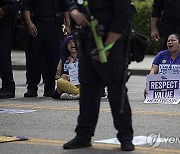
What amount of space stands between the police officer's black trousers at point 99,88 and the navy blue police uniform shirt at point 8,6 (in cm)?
427

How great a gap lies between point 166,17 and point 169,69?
2.57ft

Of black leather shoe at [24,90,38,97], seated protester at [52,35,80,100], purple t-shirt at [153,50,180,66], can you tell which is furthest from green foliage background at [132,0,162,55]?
purple t-shirt at [153,50,180,66]

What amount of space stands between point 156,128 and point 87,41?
170 cm

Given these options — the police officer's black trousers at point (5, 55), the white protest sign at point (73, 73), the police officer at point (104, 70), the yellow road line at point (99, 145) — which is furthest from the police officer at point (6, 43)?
the police officer at point (104, 70)

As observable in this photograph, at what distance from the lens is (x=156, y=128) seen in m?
7.91

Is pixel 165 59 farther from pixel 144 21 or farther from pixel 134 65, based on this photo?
pixel 144 21

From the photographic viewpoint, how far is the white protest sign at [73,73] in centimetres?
1112

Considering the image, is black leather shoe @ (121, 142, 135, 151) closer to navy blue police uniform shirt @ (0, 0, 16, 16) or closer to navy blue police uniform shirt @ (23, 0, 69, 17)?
navy blue police uniform shirt @ (0, 0, 16, 16)

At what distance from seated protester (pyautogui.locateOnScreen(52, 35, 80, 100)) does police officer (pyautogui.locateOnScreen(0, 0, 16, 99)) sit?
76cm

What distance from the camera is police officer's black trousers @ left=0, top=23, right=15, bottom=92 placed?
36.3ft

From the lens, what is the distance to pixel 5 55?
11203 mm

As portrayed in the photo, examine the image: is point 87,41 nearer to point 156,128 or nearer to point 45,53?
point 156,128

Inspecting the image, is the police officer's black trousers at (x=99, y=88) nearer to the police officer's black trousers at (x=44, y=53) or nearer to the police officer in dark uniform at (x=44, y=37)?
the police officer in dark uniform at (x=44, y=37)

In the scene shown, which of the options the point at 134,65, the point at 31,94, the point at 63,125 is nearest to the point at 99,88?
the point at 63,125
